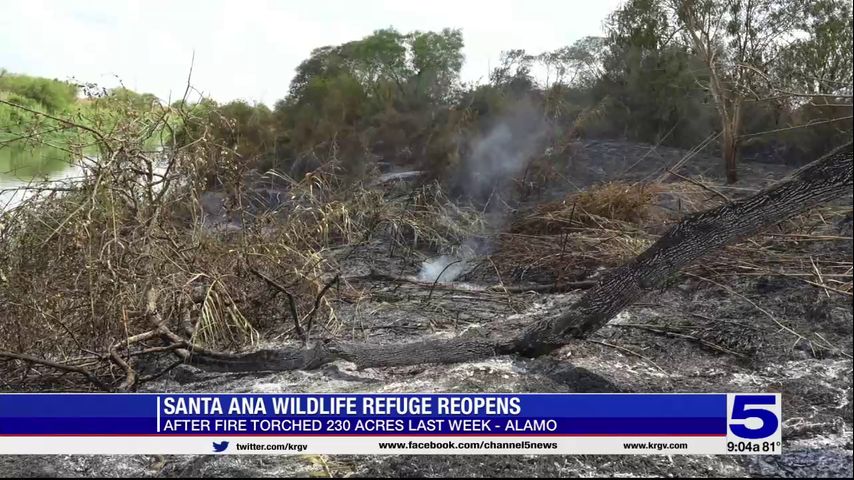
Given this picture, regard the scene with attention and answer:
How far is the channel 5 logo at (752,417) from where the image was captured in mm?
2361

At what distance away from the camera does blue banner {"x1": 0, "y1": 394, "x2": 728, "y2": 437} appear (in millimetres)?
2383

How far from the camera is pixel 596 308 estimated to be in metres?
3.14

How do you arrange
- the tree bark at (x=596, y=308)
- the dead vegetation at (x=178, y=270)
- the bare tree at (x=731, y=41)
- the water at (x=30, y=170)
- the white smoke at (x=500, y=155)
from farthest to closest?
1. the white smoke at (x=500, y=155)
2. the bare tree at (x=731, y=41)
3. the water at (x=30, y=170)
4. the dead vegetation at (x=178, y=270)
5. the tree bark at (x=596, y=308)

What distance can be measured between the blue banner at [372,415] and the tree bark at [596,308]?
736 mm

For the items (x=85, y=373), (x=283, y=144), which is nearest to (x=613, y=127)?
(x=283, y=144)

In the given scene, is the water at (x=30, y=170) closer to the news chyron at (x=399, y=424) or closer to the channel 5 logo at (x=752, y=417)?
the news chyron at (x=399, y=424)

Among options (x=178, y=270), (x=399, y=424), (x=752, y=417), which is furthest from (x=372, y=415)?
(x=178, y=270)

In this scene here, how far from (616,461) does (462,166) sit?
4.29 metres

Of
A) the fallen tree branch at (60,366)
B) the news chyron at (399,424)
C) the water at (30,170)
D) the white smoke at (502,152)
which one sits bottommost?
the news chyron at (399,424)

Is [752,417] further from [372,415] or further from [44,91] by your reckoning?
[44,91]

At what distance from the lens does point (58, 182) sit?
337cm

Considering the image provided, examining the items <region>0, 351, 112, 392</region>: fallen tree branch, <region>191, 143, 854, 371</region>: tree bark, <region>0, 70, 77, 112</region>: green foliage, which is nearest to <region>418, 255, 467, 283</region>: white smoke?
<region>191, 143, 854, 371</region>: tree bark

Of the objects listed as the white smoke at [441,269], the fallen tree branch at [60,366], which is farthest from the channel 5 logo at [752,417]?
the white smoke at [441,269]

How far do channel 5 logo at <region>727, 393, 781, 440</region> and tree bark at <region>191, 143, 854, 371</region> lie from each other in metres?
0.73
